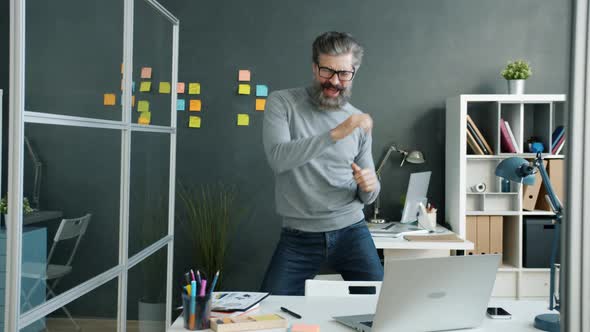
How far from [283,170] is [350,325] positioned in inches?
39.2

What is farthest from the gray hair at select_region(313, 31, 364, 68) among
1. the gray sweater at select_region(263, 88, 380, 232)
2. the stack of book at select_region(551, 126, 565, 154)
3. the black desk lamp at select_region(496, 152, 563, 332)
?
the stack of book at select_region(551, 126, 565, 154)

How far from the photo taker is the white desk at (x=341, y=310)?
6.39ft

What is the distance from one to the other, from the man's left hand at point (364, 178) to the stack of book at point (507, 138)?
1.80 metres

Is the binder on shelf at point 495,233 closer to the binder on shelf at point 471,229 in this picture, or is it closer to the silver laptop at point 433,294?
the binder on shelf at point 471,229

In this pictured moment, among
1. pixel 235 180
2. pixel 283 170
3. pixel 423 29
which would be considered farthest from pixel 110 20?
pixel 423 29

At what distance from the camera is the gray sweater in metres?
2.90

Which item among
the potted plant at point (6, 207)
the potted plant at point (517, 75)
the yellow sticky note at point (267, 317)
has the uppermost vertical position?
the potted plant at point (517, 75)

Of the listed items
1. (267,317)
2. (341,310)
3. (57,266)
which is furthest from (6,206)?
(341,310)

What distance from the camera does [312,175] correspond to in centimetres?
296

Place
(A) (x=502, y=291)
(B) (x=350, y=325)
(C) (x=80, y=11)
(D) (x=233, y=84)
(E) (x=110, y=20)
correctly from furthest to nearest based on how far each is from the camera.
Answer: (D) (x=233, y=84) → (A) (x=502, y=291) → (E) (x=110, y=20) → (C) (x=80, y=11) → (B) (x=350, y=325)

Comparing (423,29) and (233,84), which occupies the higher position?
(423,29)

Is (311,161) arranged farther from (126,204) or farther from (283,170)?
(126,204)

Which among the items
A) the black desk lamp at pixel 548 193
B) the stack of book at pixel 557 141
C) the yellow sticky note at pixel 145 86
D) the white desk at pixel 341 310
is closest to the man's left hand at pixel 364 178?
the white desk at pixel 341 310

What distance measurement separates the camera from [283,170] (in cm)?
278
